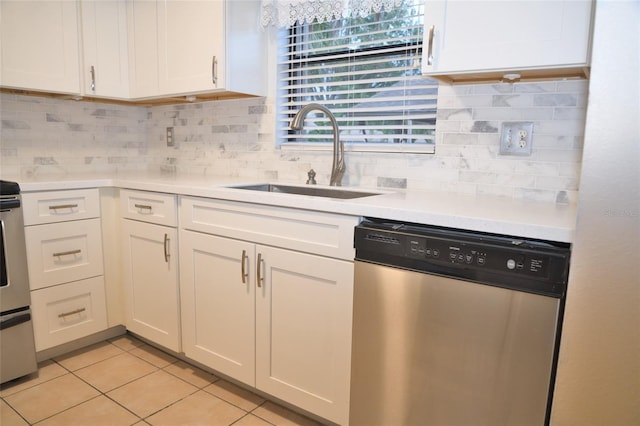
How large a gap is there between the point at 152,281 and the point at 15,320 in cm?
60

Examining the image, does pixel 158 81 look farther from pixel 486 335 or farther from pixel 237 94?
pixel 486 335

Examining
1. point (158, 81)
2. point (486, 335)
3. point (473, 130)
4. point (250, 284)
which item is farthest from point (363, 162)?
point (158, 81)

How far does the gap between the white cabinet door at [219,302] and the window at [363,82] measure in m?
0.83

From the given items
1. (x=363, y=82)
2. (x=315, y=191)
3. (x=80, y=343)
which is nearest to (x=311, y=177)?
(x=315, y=191)

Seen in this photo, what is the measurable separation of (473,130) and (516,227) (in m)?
0.75

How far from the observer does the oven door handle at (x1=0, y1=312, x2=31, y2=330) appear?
1.89m

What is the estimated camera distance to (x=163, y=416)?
5.72 ft

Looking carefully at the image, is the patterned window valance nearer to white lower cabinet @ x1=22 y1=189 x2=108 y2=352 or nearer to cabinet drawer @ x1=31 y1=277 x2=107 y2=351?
white lower cabinet @ x1=22 y1=189 x2=108 y2=352

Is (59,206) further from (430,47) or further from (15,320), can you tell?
(430,47)

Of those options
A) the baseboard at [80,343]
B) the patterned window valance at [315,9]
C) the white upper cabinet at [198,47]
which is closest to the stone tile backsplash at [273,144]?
the white upper cabinet at [198,47]

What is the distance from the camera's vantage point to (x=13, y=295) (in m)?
1.94

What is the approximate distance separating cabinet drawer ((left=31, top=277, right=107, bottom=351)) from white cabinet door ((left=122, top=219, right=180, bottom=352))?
148 millimetres

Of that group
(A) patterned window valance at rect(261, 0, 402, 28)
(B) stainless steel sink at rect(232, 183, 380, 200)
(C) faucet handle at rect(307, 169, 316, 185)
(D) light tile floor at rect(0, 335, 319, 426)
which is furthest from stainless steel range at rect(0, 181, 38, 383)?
(A) patterned window valance at rect(261, 0, 402, 28)

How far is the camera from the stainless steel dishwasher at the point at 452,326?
3.61ft
